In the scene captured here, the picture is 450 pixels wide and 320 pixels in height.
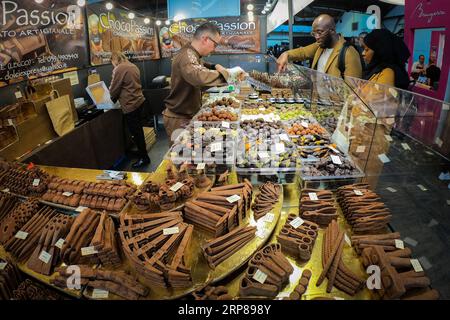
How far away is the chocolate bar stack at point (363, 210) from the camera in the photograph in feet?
7.12

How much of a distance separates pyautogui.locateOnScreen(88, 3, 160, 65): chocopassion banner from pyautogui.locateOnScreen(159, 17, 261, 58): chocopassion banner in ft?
3.03

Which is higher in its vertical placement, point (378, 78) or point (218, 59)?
point (218, 59)

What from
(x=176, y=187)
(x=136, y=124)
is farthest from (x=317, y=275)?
(x=136, y=124)

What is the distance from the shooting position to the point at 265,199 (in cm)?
242

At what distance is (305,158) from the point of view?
9.58ft

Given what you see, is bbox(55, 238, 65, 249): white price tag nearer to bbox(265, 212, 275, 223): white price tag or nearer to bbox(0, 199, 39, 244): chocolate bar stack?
bbox(0, 199, 39, 244): chocolate bar stack

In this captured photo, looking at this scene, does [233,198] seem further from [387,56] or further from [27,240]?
[387,56]

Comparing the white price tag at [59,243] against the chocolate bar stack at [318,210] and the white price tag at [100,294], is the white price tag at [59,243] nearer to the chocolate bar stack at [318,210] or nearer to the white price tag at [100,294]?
the white price tag at [100,294]

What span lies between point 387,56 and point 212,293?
3.64m

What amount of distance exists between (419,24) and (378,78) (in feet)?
11.8

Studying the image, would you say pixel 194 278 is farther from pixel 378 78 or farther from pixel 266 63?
pixel 266 63

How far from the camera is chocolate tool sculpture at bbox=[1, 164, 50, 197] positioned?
278cm

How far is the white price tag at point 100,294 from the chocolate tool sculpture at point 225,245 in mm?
662
